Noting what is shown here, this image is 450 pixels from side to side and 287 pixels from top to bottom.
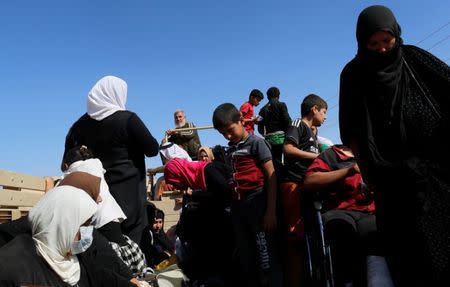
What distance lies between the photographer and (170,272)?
437 centimetres

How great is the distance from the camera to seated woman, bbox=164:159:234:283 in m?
4.53

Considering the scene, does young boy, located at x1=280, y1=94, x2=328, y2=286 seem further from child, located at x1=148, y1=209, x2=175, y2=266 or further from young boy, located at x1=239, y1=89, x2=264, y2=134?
young boy, located at x1=239, y1=89, x2=264, y2=134

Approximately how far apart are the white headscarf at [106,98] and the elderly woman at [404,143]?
7.33 ft

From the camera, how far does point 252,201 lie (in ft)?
13.5

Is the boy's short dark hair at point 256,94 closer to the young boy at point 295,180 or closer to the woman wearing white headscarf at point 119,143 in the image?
the young boy at point 295,180

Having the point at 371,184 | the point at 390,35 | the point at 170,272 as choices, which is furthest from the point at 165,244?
the point at 390,35

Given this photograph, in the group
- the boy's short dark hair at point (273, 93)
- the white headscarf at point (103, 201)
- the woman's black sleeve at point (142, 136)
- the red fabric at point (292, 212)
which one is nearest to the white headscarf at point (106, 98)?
the woman's black sleeve at point (142, 136)

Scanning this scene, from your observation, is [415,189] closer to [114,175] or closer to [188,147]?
[114,175]

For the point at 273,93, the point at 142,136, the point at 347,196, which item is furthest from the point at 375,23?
the point at 273,93

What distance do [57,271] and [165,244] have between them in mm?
3299

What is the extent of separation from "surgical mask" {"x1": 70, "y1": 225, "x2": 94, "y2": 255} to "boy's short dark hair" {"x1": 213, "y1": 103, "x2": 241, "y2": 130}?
5.40ft

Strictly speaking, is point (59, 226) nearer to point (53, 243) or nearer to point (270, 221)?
point (53, 243)

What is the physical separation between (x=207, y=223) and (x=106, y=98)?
1453 mm

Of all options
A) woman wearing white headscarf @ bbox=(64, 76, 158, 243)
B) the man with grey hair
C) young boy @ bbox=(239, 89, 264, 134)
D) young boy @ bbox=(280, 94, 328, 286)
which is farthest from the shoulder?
young boy @ bbox=(239, 89, 264, 134)
